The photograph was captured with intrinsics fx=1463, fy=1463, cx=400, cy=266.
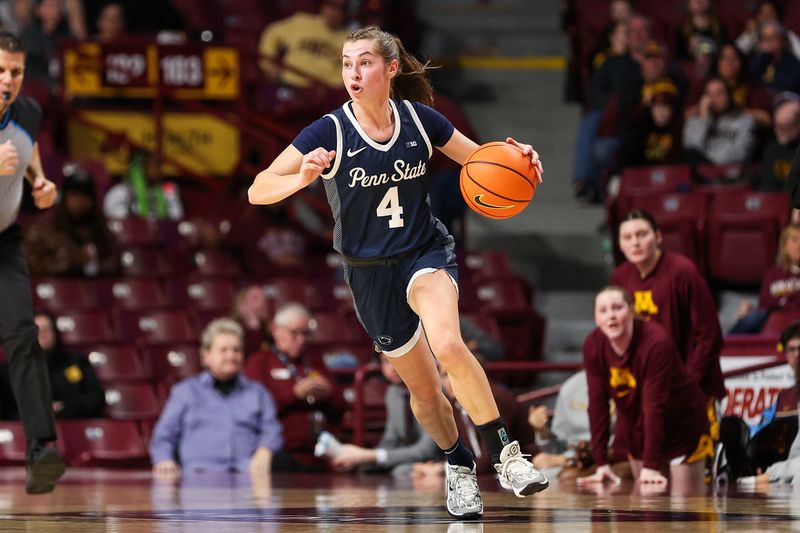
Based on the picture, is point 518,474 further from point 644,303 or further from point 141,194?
point 141,194

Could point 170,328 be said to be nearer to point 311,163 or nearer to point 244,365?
point 244,365

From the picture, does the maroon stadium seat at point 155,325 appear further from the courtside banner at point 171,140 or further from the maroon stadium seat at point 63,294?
the courtside banner at point 171,140

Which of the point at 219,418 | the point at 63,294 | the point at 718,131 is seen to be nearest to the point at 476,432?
the point at 219,418

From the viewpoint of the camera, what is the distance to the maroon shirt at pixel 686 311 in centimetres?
855

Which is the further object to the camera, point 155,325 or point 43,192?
point 155,325

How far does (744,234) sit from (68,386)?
5440 mm

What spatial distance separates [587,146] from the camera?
1377 cm

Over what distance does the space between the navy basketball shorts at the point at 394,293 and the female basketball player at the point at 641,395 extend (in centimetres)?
228

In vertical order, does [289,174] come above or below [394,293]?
above

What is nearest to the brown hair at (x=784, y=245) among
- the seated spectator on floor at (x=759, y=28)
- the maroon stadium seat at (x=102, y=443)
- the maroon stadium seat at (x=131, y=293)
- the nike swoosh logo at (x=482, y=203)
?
the seated spectator on floor at (x=759, y=28)

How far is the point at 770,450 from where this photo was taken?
26.4 feet

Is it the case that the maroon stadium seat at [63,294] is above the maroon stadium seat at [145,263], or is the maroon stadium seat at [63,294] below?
below

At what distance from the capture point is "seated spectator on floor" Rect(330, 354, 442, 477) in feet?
31.4

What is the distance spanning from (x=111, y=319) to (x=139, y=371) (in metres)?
0.77
